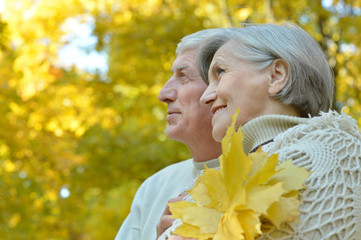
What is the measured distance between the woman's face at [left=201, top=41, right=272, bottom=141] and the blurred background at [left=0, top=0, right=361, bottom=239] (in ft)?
10.7

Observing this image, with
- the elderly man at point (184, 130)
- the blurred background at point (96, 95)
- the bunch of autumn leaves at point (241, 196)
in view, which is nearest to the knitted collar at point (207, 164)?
the elderly man at point (184, 130)

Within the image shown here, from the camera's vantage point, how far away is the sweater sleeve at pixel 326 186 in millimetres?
1410

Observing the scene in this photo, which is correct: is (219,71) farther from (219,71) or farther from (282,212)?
(282,212)

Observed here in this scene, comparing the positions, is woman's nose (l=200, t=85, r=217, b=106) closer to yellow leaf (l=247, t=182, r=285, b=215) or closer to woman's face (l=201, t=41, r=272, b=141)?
woman's face (l=201, t=41, r=272, b=141)

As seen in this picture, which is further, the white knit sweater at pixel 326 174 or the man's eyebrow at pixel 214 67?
the man's eyebrow at pixel 214 67

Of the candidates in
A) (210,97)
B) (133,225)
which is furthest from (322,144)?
(133,225)

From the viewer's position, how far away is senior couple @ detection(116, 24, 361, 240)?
1.44 metres

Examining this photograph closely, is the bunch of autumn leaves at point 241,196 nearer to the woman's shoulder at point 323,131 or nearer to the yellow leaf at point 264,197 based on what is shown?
the yellow leaf at point 264,197

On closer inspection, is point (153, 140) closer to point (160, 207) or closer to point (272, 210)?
point (160, 207)

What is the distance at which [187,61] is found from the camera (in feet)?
8.79

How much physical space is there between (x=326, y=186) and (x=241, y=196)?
0.24 m

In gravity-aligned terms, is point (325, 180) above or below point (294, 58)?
below

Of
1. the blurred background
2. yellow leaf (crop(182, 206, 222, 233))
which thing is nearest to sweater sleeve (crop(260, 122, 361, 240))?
yellow leaf (crop(182, 206, 222, 233))

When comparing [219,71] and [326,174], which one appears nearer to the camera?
[326,174]
